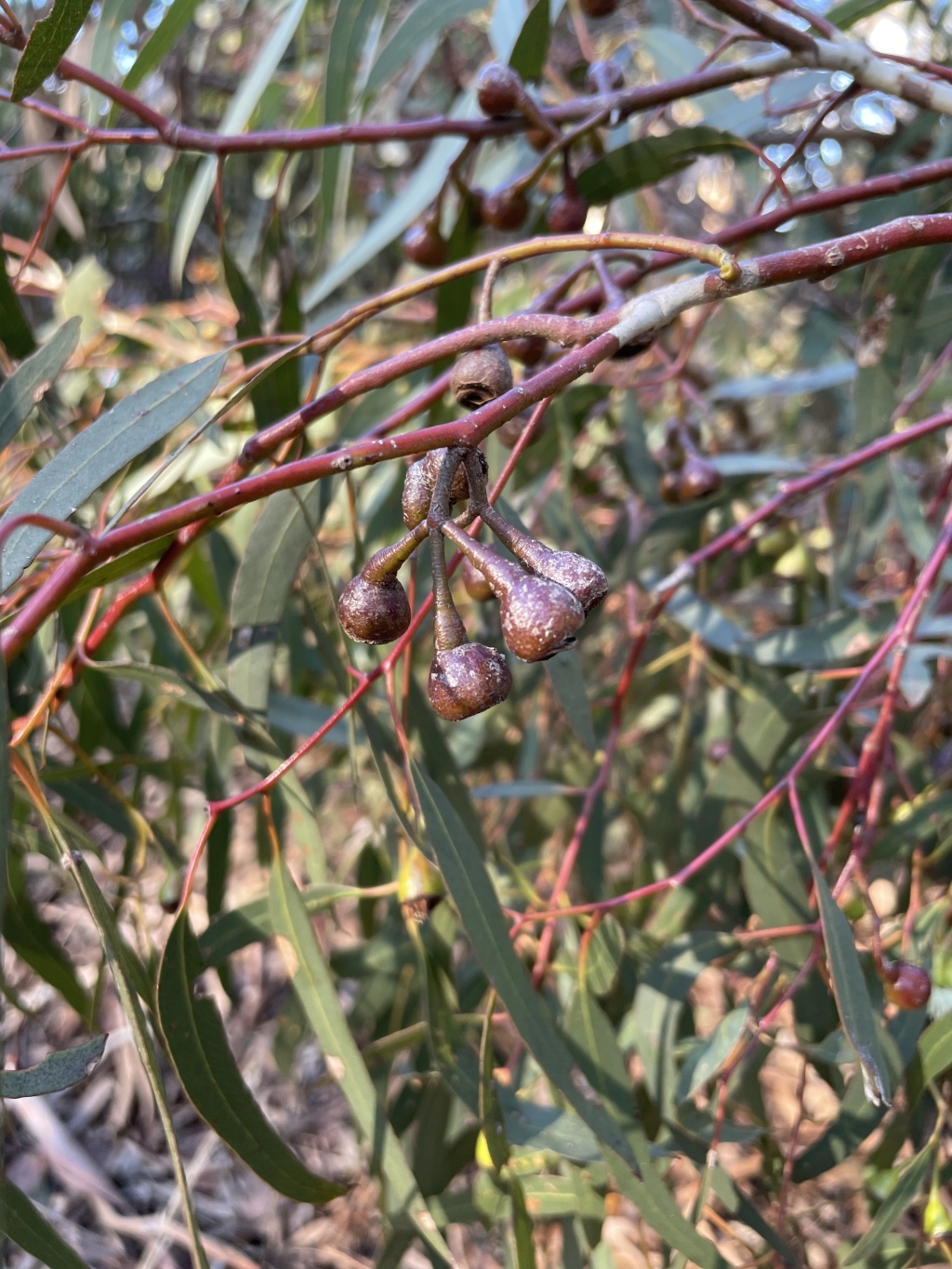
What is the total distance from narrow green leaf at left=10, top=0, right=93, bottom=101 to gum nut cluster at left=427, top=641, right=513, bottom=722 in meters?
0.60

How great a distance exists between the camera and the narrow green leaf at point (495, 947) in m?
0.77

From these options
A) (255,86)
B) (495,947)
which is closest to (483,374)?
(495,947)

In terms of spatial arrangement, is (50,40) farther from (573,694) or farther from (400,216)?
(573,694)

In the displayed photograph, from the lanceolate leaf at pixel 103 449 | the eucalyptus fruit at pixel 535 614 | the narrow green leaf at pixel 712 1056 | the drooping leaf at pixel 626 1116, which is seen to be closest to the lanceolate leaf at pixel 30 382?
the lanceolate leaf at pixel 103 449

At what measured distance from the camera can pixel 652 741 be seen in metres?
2.17

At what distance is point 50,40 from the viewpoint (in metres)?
0.76

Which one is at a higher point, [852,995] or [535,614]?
[535,614]

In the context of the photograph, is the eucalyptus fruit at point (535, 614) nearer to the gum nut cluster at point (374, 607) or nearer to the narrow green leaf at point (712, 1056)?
the gum nut cluster at point (374, 607)

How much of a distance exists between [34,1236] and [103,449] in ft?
1.88

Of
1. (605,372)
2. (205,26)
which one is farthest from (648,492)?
(205,26)

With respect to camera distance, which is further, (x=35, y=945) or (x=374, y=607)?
(x=35, y=945)

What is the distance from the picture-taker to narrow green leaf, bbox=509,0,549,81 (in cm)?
101

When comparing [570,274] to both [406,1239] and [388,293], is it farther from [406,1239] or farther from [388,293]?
[406,1239]

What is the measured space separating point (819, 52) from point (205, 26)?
2667 millimetres
